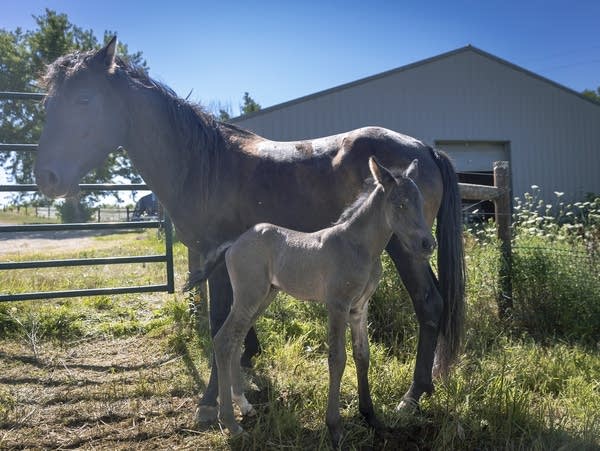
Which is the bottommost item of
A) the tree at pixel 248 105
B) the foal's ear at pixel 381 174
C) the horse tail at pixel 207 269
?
the horse tail at pixel 207 269

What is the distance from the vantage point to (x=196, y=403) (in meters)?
3.37

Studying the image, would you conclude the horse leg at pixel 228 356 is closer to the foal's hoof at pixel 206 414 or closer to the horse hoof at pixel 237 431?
the horse hoof at pixel 237 431

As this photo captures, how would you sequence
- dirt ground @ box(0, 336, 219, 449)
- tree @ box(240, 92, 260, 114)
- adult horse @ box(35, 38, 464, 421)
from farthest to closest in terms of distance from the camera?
tree @ box(240, 92, 260, 114)
adult horse @ box(35, 38, 464, 421)
dirt ground @ box(0, 336, 219, 449)

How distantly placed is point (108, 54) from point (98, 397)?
2597 millimetres

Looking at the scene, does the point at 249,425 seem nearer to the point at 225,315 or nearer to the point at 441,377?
the point at 225,315

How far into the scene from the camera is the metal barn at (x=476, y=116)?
13.7 meters

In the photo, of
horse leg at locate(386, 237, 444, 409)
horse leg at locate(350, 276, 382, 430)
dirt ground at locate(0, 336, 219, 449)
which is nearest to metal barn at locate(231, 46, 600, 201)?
dirt ground at locate(0, 336, 219, 449)

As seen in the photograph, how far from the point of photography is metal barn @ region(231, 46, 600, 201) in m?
13.7

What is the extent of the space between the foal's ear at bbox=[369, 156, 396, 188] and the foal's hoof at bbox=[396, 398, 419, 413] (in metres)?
1.60

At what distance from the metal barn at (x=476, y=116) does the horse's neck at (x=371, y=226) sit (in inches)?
433

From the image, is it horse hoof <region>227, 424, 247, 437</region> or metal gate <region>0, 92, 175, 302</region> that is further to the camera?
metal gate <region>0, 92, 175, 302</region>

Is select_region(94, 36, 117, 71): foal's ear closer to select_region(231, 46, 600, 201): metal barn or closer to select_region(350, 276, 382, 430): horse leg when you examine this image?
select_region(350, 276, 382, 430): horse leg

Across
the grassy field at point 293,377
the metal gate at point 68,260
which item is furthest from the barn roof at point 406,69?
the grassy field at point 293,377

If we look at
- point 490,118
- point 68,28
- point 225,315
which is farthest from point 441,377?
point 68,28
